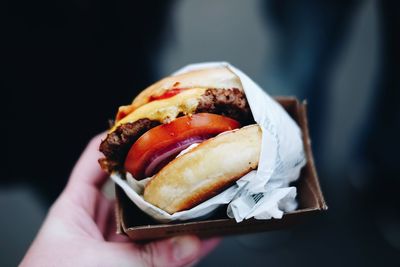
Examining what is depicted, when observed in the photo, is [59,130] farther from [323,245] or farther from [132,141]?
[323,245]

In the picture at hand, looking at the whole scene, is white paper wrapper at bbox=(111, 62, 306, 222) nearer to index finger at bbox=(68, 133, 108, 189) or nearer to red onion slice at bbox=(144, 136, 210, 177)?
red onion slice at bbox=(144, 136, 210, 177)

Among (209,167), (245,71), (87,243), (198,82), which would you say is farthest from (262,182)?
(245,71)

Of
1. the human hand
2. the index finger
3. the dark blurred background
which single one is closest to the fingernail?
the human hand

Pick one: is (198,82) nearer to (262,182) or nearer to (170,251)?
(262,182)

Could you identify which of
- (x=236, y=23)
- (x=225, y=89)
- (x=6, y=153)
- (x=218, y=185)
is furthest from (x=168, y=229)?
(x=236, y=23)

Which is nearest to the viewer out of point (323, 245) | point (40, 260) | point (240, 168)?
point (240, 168)

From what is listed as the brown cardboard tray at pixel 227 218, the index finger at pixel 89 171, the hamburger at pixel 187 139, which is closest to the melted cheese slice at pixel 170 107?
the hamburger at pixel 187 139
